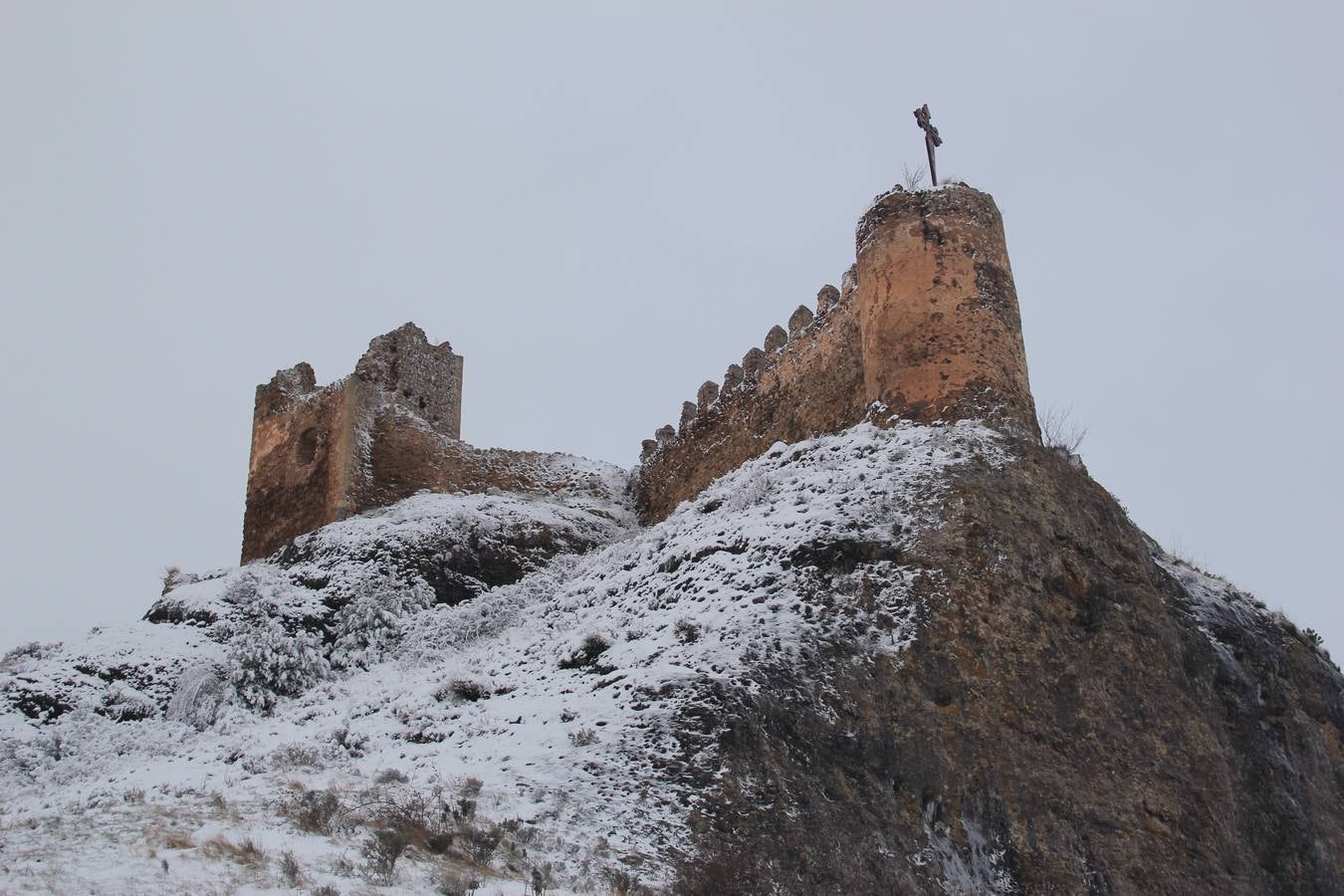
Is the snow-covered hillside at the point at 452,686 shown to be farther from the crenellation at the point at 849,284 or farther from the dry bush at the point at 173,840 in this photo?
the crenellation at the point at 849,284

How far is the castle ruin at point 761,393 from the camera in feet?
60.8

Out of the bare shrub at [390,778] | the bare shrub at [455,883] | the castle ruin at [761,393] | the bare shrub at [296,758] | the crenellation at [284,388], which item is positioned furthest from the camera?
the crenellation at [284,388]

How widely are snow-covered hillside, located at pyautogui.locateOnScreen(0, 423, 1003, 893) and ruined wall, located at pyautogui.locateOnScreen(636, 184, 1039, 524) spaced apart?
0.94 meters

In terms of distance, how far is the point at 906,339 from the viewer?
61.5 feet

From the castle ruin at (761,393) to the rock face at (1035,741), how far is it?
1.90m

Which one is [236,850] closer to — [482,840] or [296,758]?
[482,840]

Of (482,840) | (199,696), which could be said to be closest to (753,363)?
(199,696)

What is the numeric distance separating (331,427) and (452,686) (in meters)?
10.6

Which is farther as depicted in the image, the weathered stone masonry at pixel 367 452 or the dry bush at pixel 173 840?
the weathered stone masonry at pixel 367 452

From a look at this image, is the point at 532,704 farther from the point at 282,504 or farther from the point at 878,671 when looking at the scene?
the point at 282,504

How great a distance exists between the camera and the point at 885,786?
42.6 ft

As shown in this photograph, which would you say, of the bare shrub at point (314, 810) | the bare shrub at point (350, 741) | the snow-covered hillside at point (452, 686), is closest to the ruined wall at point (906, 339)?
the snow-covered hillside at point (452, 686)

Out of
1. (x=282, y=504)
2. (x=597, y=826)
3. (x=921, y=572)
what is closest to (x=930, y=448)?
(x=921, y=572)

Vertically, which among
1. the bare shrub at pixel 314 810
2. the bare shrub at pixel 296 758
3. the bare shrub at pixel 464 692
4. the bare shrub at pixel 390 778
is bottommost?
the bare shrub at pixel 314 810
